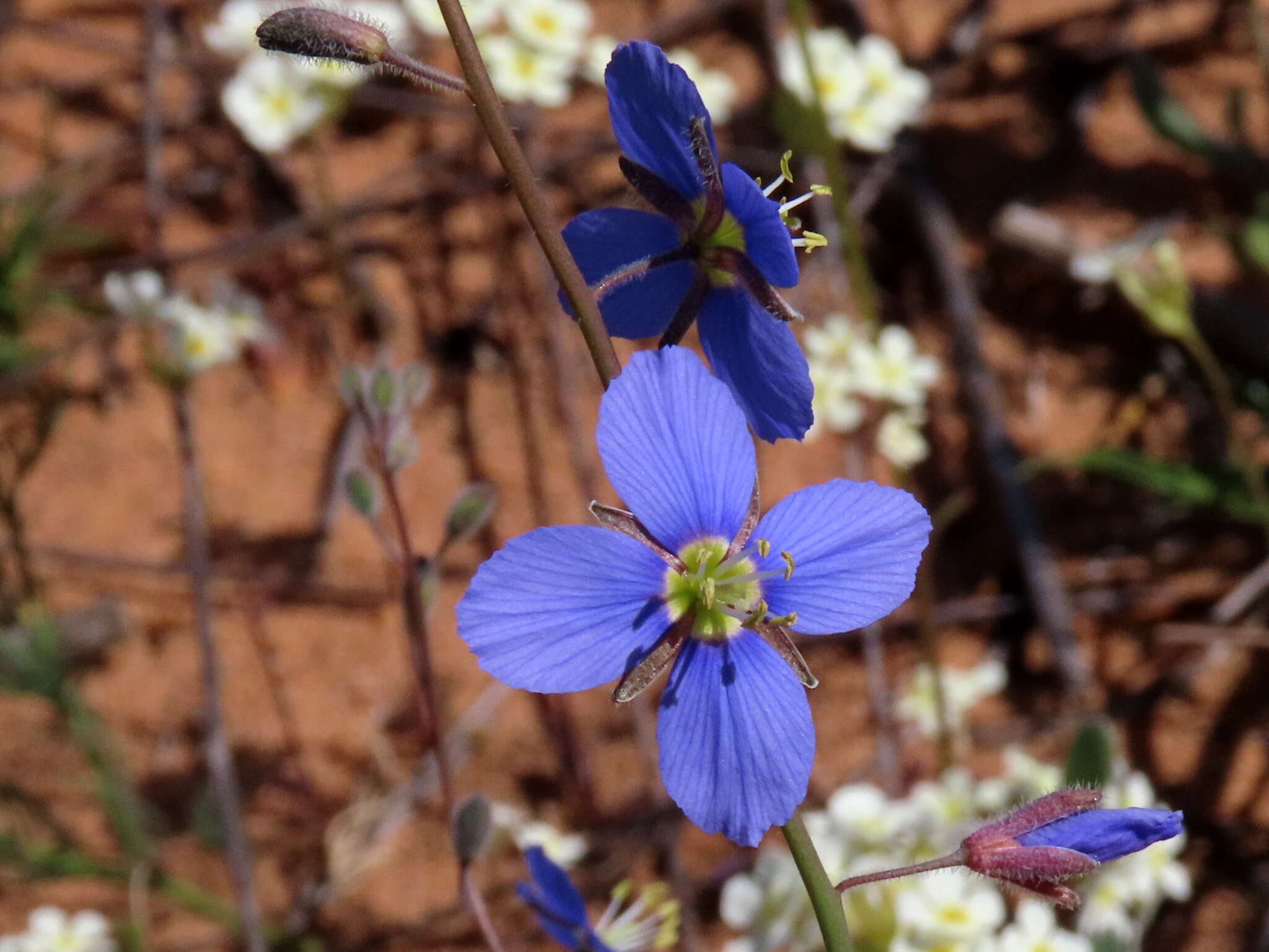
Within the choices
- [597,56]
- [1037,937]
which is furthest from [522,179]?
[597,56]

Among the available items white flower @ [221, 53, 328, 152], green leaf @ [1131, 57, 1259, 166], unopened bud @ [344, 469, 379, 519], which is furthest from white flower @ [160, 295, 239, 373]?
green leaf @ [1131, 57, 1259, 166]

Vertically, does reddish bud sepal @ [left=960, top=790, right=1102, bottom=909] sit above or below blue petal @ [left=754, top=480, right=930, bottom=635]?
below

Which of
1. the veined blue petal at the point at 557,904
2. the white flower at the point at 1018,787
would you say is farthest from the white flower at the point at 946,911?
the veined blue petal at the point at 557,904

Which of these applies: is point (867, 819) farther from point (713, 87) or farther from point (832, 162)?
point (713, 87)

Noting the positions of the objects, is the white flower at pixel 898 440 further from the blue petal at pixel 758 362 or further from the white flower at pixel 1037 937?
the blue petal at pixel 758 362

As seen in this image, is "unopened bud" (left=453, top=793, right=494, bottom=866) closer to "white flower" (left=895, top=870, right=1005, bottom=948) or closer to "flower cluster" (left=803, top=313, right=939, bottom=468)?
"white flower" (left=895, top=870, right=1005, bottom=948)

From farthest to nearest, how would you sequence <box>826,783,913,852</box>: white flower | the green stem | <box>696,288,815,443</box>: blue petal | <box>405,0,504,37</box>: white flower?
<box>405,0,504,37</box>: white flower
the green stem
<box>826,783,913,852</box>: white flower
<box>696,288,815,443</box>: blue petal
